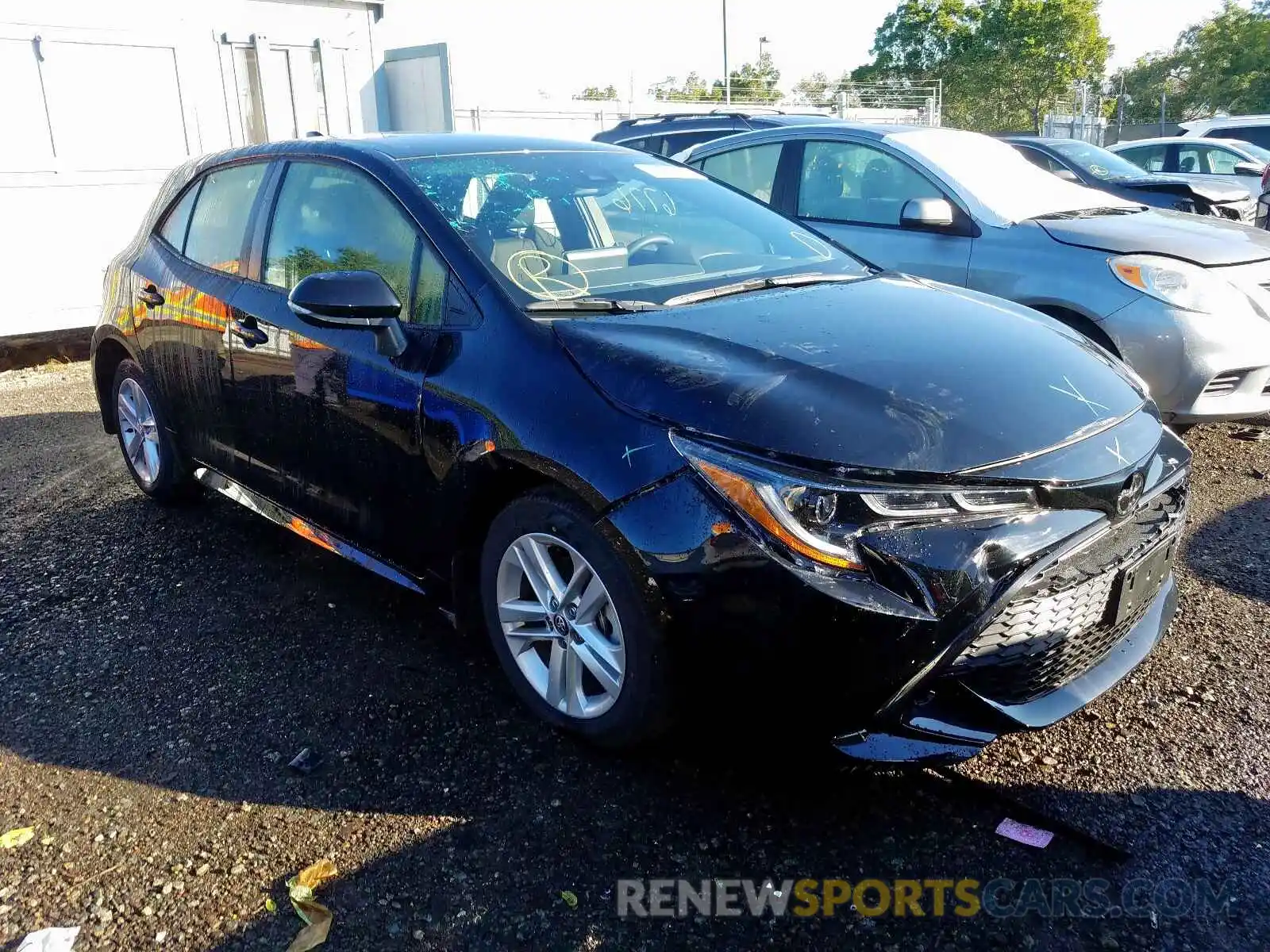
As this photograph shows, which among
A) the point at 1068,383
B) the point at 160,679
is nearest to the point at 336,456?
the point at 160,679

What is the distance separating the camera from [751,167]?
6.46 m

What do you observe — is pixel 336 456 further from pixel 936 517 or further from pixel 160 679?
pixel 936 517

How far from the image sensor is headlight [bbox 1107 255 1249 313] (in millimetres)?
4609

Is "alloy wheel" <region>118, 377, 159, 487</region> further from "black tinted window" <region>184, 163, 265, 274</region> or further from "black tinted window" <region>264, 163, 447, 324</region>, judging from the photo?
"black tinted window" <region>264, 163, 447, 324</region>

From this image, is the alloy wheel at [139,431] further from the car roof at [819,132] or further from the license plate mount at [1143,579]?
the license plate mount at [1143,579]

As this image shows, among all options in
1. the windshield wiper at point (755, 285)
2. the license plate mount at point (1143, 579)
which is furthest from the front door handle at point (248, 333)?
the license plate mount at point (1143, 579)

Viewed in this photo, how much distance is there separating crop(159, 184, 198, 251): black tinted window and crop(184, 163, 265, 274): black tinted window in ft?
0.18

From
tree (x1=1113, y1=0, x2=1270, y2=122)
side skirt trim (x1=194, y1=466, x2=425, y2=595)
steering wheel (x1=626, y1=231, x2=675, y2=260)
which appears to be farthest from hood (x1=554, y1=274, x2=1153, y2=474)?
tree (x1=1113, y1=0, x2=1270, y2=122)

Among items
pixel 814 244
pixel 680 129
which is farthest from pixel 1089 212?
pixel 680 129

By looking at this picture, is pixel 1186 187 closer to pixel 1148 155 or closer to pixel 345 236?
pixel 1148 155

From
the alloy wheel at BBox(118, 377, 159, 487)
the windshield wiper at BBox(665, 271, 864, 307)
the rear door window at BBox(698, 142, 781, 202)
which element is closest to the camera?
the windshield wiper at BBox(665, 271, 864, 307)

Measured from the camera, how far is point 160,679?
332cm

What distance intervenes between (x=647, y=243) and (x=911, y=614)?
1722mm

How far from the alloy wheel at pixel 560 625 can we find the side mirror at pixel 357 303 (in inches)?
30.0
